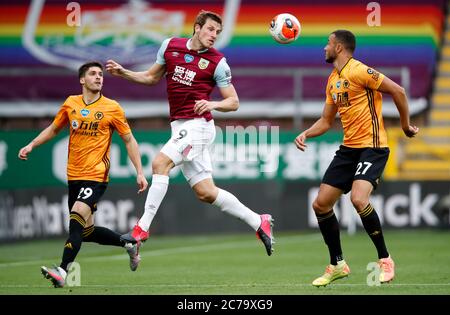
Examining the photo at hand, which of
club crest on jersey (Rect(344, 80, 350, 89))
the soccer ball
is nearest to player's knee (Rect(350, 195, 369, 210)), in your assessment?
club crest on jersey (Rect(344, 80, 350, 89))

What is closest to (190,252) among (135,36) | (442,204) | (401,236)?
(401,236)

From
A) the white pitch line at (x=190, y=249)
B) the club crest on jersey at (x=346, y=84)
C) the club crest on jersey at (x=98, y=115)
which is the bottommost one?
the white pitch line at (x=190, y=249)

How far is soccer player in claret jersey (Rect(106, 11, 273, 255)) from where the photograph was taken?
415 inches

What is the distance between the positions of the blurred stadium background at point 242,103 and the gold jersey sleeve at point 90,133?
5.87 metres

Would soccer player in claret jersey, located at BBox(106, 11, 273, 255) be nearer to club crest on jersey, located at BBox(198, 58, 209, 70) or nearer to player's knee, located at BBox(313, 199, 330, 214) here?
club crest on jersey, located at BBox(198, 58, 209, 70)

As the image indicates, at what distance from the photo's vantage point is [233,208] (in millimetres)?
10891

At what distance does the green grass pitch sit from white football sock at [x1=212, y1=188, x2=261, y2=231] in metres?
0.62

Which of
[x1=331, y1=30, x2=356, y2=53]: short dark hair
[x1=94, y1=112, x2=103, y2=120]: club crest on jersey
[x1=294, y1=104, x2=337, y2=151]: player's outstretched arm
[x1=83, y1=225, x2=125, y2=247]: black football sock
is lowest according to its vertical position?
[x1=83, y1=225, x2=125, y2=247]: black football sock

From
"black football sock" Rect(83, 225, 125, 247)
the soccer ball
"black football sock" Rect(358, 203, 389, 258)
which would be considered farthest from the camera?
"black football sock" Rect(83, 225, 125, 247)

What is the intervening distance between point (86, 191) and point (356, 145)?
8.78ft

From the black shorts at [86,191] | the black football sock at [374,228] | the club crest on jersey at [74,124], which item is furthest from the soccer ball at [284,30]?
the black shorts at [86,191]

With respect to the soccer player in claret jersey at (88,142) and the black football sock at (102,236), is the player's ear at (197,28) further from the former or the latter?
the black football sock at (102,236)

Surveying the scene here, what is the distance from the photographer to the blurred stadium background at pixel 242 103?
1817 centimetres

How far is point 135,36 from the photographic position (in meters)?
22.2
